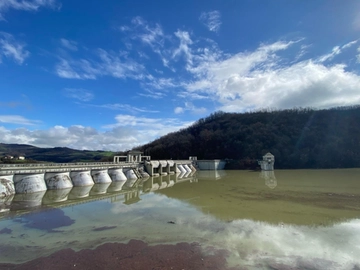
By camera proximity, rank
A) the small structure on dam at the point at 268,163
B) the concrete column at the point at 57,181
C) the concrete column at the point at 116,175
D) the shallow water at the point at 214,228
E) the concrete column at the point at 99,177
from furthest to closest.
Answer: the small structure on dam at the point at 268,163 < the concrete column at the point at 116,175 < the concrete column at the point at 99,177 < the concrete column at the point at 57,181 < the shallow water at the point at 214,228

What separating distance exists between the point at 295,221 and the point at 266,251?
5.45 metres

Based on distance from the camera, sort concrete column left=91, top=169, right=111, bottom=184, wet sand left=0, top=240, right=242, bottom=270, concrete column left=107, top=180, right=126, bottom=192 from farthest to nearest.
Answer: concrete column left=91, top=169, right=111, bottom=184 < concrete column left=107, top=180, right=126, bottom=192 < wet sand left=0, top=240, right=242, bottom=270

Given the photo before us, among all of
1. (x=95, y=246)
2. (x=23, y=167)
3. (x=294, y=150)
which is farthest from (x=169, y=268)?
(x=294, y=150)

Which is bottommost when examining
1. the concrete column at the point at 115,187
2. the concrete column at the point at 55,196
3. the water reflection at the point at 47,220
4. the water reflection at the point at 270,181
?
the water reflection at the point at 270,181

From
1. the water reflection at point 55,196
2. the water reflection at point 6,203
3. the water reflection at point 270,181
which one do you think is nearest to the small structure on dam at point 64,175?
the water reflection at point 6,203

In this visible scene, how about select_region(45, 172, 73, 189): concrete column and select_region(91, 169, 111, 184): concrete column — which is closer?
select_region(45, 172, 73, 189): concrete column

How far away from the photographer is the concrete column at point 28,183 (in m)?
22.0

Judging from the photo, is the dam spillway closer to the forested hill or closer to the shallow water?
the shallow water

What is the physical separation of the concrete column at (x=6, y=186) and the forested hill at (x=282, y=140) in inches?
2564

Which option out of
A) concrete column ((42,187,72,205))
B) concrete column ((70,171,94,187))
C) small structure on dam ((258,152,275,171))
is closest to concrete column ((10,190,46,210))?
concrete column ((42,187,72,205))

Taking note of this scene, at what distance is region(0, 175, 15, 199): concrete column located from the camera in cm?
2002

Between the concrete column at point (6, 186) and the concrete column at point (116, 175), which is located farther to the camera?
the concrete column at point (116, 175)

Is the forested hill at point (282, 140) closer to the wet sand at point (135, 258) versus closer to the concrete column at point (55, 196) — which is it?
the concrete column at point (55, 196)

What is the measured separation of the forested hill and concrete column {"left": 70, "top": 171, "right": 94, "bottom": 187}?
183ft
